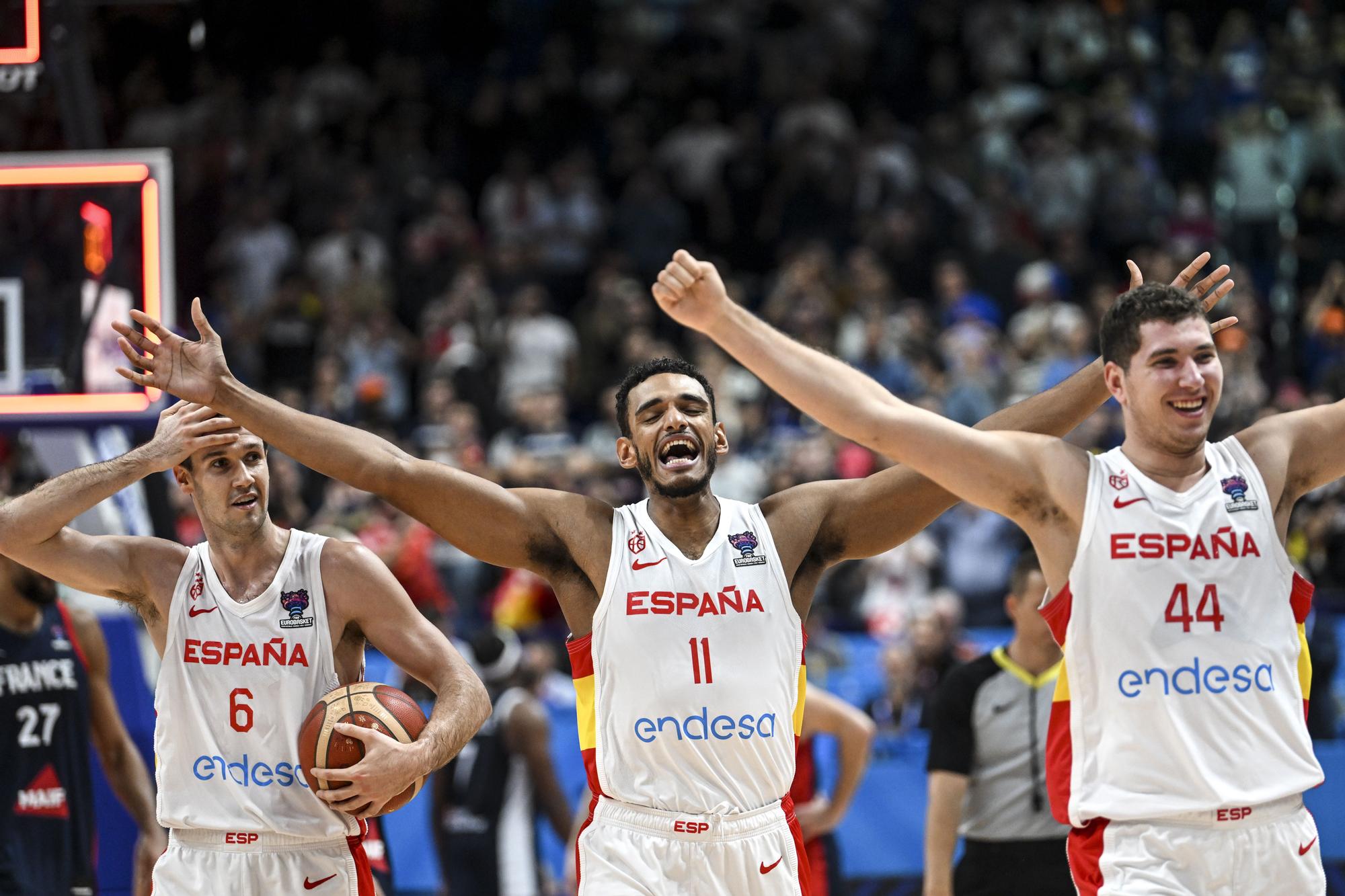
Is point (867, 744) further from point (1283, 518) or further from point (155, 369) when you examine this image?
point (155, 369)

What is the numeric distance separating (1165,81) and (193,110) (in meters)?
12.1

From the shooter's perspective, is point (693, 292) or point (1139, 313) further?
point (693, 292)

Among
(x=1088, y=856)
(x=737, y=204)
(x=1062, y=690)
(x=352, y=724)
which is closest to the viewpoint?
(x=1088, y=856)

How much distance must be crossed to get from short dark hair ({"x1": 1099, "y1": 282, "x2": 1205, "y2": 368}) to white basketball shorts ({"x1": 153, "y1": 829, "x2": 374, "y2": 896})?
3241 mm

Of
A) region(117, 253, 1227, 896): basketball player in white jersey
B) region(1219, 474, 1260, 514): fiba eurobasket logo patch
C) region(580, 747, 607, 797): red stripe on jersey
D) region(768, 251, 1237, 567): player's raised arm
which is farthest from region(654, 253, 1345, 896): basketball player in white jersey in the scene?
region(580, 747, 607, 797): red stripe on jersey

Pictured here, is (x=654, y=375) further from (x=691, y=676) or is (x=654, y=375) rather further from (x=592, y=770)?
(x=592, y=770)

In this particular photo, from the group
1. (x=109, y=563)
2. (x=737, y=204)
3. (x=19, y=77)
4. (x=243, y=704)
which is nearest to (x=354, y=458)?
(x=243, y=704)

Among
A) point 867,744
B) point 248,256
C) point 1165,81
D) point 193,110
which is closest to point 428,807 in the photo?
point 867,744

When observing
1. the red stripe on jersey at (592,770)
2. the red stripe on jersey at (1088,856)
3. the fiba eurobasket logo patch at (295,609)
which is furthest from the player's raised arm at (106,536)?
the red stripe on jersey at (1088,856)

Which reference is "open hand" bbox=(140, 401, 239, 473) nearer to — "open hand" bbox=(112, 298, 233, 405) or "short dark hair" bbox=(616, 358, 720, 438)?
"open hand" bbox=(112, 298, 233, 405)

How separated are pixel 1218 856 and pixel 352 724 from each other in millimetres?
2787

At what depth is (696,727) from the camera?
5.52m

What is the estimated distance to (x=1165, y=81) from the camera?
19.9 m

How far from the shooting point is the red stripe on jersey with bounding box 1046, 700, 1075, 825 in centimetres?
535
